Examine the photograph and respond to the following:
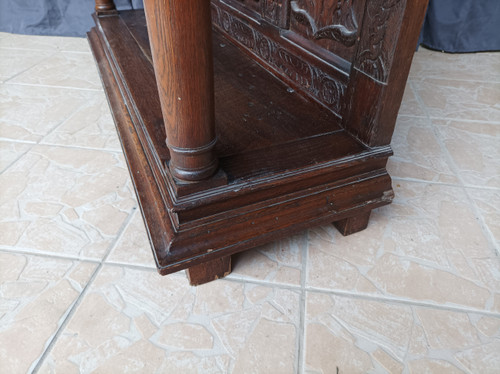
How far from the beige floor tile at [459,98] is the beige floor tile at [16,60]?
1.93 metres

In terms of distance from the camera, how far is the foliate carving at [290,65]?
93 cm

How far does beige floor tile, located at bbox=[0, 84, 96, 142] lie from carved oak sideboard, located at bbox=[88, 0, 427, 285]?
470mm

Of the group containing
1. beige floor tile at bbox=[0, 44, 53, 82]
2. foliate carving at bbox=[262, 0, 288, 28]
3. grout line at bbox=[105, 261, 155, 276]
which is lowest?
beige floor tile at bbox=[0, 44, 53, 82]

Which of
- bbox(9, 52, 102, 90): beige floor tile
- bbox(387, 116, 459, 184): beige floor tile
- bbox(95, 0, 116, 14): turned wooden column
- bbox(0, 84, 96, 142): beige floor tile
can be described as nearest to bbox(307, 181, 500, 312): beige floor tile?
bbox(387, 116, 459, 184): beige floor tile

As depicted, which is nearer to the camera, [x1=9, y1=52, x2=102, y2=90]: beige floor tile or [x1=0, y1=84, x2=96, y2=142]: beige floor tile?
[x1=0, y1=84, x2=96, y2=142]: beige floor tile

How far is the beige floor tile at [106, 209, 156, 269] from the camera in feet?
2.83

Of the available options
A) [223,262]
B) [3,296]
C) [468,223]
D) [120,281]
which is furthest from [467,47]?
[3,296]

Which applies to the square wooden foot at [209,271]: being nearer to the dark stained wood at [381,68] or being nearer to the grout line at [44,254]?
the grout line at [44,254]

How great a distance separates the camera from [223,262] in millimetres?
806

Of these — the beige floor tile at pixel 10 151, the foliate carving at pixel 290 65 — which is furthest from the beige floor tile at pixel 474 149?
the beige floor tile at pixel 10 151

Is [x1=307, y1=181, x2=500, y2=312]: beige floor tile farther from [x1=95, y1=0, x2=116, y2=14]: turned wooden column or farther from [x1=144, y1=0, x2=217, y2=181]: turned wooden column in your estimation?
[x1=95, y1=0, x2=116, y2=14]: turned wooden column

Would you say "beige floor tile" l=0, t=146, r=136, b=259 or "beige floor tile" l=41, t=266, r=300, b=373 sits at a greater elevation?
"beige floor tile" l=41, t=266, r=300, b=373

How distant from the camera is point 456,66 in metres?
2.05

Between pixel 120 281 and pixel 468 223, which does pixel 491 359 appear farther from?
pixel 120 281
